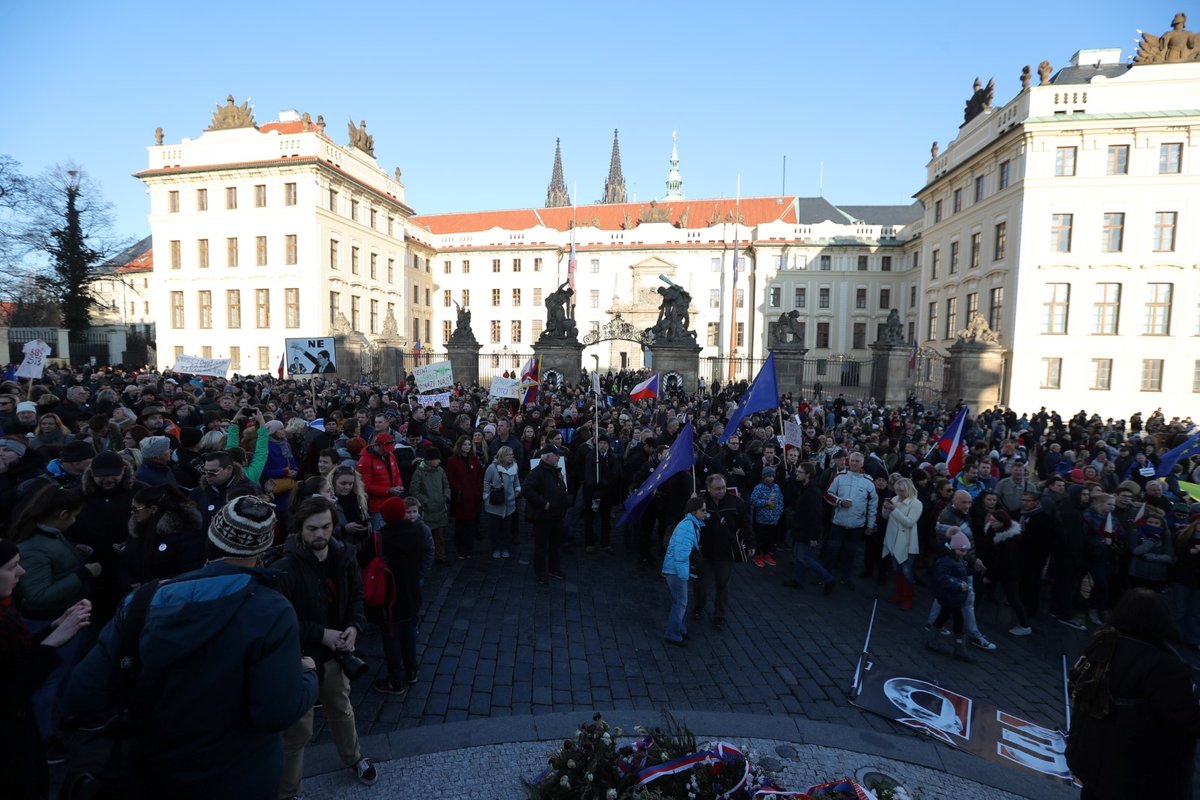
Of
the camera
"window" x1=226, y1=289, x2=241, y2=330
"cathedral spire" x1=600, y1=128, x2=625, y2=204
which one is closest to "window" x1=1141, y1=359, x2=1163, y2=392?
the camera

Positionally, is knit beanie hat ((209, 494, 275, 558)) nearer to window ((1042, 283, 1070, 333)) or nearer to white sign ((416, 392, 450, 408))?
white sign ((416, 392, 450, 408))

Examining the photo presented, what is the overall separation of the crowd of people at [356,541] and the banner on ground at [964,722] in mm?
1089

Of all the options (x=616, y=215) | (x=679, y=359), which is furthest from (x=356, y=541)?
(x=616, y=215)

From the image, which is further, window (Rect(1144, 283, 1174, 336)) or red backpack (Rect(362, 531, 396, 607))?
window (Rect(1144, 283, 1174, 336))

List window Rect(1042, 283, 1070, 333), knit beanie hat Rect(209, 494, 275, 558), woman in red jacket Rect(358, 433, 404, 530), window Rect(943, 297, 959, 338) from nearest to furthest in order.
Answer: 1. knit beanie hat Rect(209, 494, 275, 558)
2. woman in red jacket Rect(358, 433, 404, 530)
3. window Rect(1042, 283, 1070, 333)
4. window Rect(943, 297, 959, 338)

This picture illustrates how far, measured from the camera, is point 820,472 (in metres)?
9.35

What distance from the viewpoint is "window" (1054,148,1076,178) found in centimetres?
2833

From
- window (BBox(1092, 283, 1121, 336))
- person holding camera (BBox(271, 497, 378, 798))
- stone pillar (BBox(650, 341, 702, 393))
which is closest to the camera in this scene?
person holding camera (BBox(271, 497, 378, 798))

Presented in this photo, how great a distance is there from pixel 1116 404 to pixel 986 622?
93.2ft

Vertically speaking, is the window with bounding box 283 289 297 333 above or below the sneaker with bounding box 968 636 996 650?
above

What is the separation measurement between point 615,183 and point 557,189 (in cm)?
1018

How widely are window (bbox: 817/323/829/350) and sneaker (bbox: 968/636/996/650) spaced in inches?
2008

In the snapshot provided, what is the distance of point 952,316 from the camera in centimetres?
3712

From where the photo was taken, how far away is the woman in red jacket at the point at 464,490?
874cm
